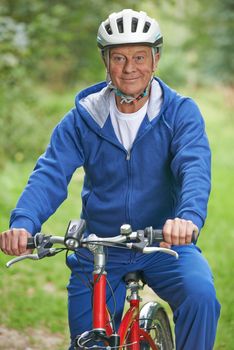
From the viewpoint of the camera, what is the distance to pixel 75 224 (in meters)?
3.29

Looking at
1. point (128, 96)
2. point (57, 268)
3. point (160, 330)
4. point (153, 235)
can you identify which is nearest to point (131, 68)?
point (128, 96)

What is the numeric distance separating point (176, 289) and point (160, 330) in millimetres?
819

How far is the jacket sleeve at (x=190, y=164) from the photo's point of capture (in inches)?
145

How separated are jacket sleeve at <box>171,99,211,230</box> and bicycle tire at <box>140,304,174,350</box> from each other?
0.74 metres

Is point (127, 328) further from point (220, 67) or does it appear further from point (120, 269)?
point (220, 67)

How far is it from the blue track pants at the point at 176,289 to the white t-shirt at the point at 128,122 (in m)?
0.58

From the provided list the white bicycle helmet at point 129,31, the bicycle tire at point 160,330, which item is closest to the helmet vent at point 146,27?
the white bicycle helmet at point 129,31

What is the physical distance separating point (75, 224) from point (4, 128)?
945 cm

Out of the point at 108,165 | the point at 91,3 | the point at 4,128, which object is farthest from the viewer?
the point at 91,3

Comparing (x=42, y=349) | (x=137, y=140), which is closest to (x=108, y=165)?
(x=137, y=140)

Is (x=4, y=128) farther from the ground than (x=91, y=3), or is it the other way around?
(x=91, y=3)

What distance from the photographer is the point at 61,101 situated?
60.6 ft

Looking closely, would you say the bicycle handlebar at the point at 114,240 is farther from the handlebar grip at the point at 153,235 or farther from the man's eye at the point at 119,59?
the man's eye at the point at 119,59

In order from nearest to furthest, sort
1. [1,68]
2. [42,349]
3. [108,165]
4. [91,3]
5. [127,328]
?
[127,328]
[108,165]
[42,349]
[1,68]
[91,3]
